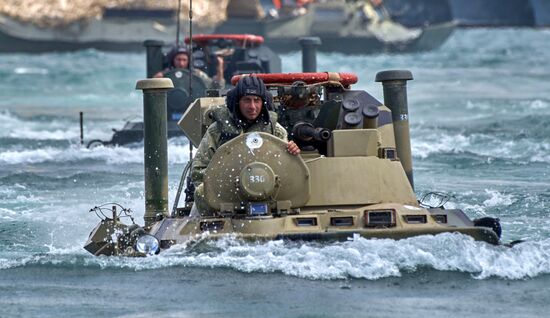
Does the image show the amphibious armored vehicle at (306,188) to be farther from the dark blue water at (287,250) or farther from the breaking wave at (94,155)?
the breaking wave at (94,155)

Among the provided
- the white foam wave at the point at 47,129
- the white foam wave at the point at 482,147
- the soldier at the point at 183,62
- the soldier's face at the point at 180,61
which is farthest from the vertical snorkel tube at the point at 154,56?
the white foam wave at the point at 482,147

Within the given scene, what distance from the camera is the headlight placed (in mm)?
16234

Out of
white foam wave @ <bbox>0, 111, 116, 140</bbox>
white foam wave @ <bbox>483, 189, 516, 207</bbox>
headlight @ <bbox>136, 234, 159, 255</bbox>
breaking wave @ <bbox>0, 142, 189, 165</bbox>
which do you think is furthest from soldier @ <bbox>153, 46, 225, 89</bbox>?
headlight @ <bbox>136, 234, 159, 255</bbox>

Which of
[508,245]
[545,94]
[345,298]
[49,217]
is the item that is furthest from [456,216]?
[545,94]

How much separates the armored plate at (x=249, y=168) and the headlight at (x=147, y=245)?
1.95 ft

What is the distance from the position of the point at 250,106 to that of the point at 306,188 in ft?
2.79

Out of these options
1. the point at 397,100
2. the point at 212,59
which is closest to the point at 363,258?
the point at 397,100

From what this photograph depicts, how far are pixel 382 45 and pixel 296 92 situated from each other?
61.3 meters

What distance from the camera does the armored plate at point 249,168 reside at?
16328mm

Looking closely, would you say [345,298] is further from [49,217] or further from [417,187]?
[417,187]

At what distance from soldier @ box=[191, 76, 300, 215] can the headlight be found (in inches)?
24.0

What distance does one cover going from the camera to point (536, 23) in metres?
100

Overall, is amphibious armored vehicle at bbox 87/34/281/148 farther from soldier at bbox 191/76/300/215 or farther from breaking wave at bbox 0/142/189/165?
soldier at bbox 191/76/300/215

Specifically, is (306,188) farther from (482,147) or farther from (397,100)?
→ (482,147)
